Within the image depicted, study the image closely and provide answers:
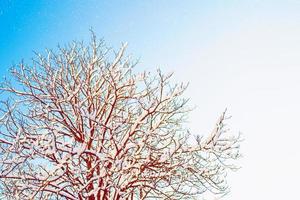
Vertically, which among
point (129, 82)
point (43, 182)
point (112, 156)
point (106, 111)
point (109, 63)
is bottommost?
point (43, 182)

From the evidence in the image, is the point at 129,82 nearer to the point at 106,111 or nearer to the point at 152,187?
the point at 106,111

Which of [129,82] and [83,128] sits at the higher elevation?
[129,82]

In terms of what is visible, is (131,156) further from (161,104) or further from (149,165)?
(161,104)

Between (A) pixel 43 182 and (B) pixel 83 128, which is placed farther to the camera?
(B) pixel 83 128

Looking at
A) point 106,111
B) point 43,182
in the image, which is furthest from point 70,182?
point 106,111

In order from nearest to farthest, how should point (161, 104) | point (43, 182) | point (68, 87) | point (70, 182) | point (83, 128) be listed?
point (43, 182) < point (70, 182) < point (161, 104) < point (83, 128) < point (68, 87)

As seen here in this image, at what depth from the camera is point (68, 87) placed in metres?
10.7

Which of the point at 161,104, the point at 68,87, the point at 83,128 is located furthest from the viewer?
the point at 68,87

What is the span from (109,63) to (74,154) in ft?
13.6

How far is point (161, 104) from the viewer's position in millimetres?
9383

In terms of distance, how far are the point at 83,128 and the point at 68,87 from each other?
1426mm

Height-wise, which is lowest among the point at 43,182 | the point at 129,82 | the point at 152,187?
the point at 43,182

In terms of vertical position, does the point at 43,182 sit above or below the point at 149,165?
below

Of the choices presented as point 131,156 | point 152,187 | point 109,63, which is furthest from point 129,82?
point 152,187
